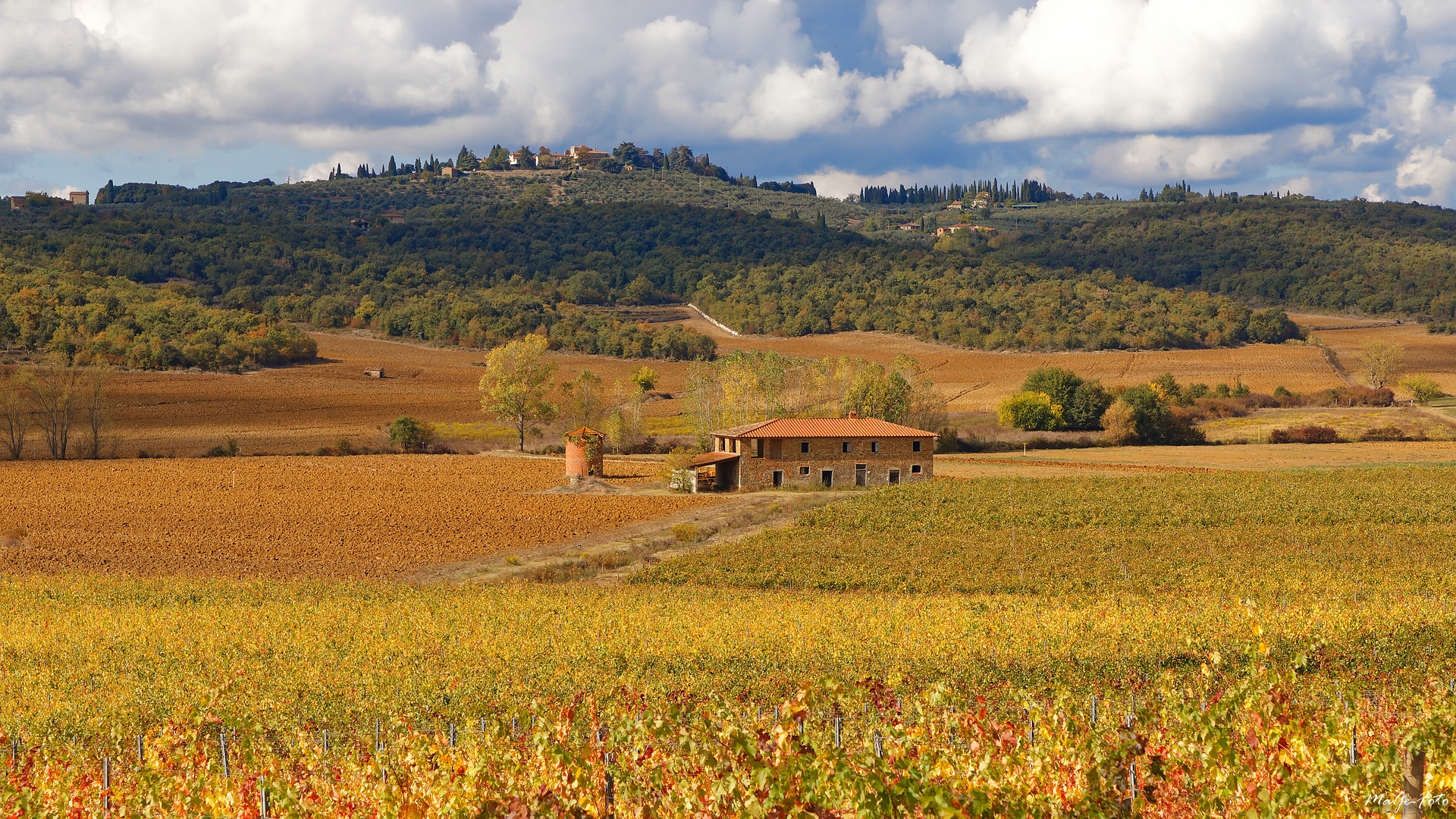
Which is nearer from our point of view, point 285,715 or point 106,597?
point 285,715

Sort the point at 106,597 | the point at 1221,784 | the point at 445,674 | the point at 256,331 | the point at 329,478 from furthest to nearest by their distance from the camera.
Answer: the point at 256,331, the point at 329,478, the point at 106,597, the point at 445,674, the point at 1221,784

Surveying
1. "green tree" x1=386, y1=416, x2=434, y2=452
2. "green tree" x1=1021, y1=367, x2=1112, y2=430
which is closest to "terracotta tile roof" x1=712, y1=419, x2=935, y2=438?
"green tree" x1=386, y1=416, x2=434, y2=452

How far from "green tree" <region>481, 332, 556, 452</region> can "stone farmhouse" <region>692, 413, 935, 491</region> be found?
24.6 metres

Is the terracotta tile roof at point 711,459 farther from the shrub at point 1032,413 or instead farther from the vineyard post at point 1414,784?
the vineyard post at point 1414,784

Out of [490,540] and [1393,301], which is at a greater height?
[1393,301]

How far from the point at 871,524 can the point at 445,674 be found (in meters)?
26.0

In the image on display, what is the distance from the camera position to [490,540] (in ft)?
131

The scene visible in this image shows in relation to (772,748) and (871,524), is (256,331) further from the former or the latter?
(772,748)

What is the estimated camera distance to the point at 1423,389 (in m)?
95.4

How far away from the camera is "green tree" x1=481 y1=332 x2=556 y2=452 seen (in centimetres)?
7694

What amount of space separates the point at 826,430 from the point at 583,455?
1208cm

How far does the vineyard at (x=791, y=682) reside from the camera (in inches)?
363

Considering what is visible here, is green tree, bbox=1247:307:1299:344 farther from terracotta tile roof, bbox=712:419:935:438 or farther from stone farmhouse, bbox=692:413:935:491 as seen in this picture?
stone farmhouse, bbox=692:413:935:491

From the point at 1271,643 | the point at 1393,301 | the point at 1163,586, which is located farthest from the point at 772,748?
the point at 1393,301
